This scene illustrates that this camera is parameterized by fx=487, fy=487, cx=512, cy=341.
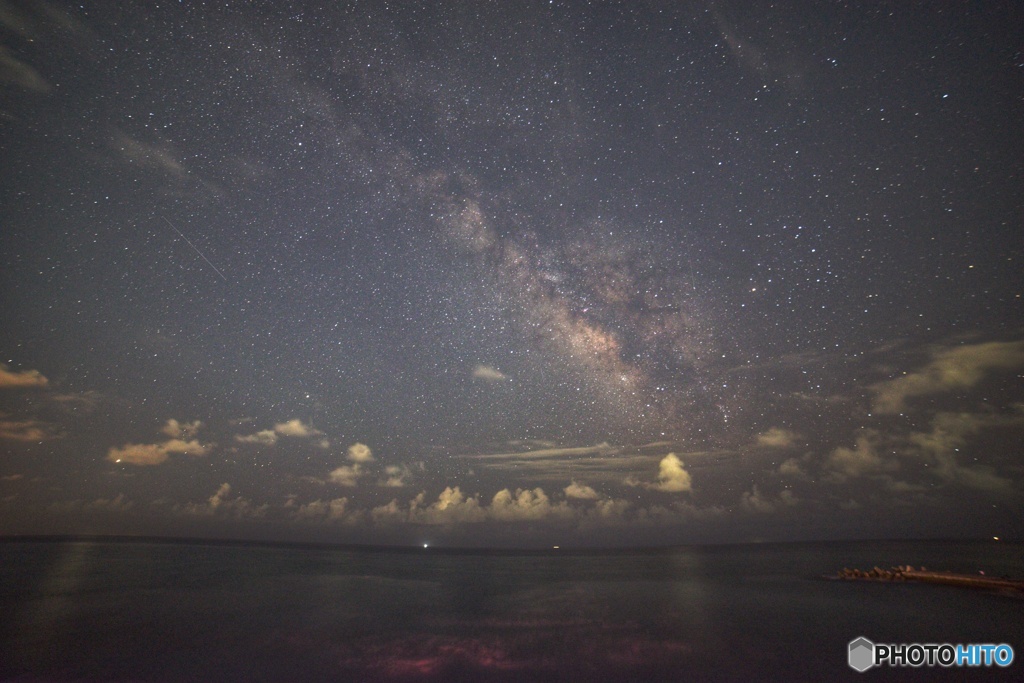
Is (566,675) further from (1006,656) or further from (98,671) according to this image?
(1006,656)

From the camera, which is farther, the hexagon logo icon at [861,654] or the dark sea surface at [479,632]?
the hexagon logo icon at [861,654]

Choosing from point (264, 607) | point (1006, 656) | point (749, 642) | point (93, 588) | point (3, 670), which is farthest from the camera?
point (93, 588)

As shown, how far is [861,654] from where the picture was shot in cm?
3462

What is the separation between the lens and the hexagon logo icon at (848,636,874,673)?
30030 millimetres

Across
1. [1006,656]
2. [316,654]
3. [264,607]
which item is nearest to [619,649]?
[316,654]

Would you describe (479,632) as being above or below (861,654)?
below

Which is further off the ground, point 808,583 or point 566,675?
point 566,675

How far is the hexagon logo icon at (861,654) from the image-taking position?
30030 millimetres

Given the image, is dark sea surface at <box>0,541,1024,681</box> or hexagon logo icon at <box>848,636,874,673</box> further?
hexagon logo icon at <box>848,636,874,673</box>

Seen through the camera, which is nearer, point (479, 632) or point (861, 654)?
point (861, 654)

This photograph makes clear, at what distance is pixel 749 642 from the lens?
36.1 metres

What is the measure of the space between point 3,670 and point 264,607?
3068cm

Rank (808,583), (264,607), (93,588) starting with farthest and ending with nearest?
(808,583) → (93,588) → (264,607)

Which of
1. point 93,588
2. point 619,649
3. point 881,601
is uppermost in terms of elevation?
point 619,649
